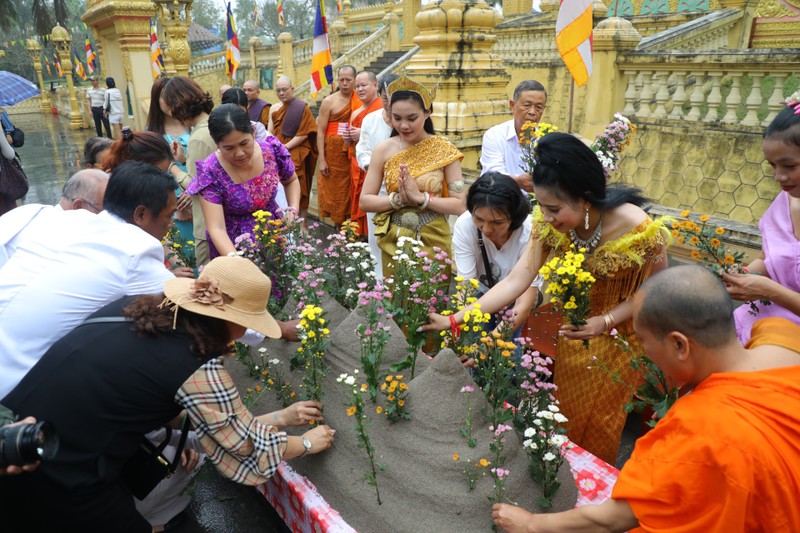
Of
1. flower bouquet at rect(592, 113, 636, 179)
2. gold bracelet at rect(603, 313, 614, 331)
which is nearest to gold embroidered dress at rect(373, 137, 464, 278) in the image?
flower bouquet at rect(592, 113, 636, 179)

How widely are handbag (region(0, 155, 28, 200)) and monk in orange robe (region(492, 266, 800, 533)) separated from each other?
581 centimetres

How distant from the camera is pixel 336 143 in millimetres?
6027

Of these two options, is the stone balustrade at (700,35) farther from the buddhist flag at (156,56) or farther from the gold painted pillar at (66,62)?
the gold painted pillar at (66,62)

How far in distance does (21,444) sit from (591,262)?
2.11m

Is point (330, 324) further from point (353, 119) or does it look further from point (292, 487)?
point (353, 119)

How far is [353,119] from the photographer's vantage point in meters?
5.64

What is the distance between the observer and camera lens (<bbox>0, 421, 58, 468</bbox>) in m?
1.51

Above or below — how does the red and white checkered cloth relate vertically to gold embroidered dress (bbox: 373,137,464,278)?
below

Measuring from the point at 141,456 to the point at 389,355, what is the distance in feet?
3.50

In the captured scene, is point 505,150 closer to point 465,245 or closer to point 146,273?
point 465,245

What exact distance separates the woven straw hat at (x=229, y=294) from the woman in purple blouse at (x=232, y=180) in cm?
122

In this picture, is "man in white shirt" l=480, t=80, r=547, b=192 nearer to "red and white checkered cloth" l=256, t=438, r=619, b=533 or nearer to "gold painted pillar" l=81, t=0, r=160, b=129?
"red and white checkered cloth" l=256, t=438, r=619, b=533

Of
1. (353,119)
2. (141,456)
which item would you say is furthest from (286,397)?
(353,119)

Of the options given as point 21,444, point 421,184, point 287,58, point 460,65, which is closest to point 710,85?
point 460,65
